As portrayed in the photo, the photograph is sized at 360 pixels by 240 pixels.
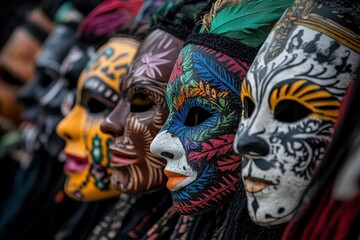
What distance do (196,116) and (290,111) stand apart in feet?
1.59

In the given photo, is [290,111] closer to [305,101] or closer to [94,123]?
[305,101]

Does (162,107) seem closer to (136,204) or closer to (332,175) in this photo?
(136,204)

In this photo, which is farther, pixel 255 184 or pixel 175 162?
pixel 175 162

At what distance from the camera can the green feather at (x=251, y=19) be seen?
2.28 metres

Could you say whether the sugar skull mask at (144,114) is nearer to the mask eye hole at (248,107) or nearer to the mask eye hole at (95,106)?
the mask eye hole at (95,106)

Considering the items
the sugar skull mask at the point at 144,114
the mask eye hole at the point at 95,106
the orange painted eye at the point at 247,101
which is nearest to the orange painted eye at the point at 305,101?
the orange painted eye at the point at 247,101

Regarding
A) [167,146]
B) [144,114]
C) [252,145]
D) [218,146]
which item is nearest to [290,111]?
[252,145]

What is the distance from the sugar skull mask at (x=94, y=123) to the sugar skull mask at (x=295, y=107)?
1.19 meters

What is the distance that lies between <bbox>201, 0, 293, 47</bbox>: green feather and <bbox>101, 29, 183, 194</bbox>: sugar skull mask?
0.41 meters

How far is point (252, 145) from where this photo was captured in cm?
195

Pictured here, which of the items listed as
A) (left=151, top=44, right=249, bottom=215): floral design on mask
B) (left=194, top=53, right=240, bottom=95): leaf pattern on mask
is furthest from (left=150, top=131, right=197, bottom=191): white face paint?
(left=194, top=53, right=240, bottom=95): leaf pattern on mask

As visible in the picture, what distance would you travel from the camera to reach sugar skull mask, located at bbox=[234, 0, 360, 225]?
1906 millimetres

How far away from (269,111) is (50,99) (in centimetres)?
228

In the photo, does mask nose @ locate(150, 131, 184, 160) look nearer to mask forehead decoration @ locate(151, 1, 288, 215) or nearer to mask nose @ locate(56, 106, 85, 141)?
mask forehead decoration @ locate(151, 1, 288, 215)
